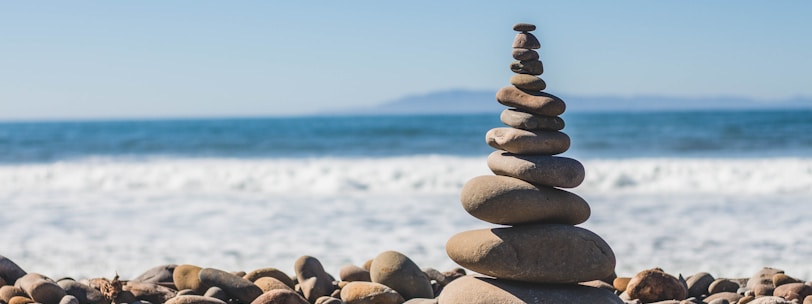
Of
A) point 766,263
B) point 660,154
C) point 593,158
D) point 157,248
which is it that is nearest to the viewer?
point 766,263

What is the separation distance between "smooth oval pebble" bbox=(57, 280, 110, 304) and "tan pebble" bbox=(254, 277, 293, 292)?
3.22ft

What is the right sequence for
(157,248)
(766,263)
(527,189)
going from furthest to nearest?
(157,248) < (766,263) < (527,189)

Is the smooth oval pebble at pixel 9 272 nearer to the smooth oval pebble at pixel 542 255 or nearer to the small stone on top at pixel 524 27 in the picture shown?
the smooth oval pebble at pixel 542 255

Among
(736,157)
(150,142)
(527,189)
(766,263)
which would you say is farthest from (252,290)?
(150,142)

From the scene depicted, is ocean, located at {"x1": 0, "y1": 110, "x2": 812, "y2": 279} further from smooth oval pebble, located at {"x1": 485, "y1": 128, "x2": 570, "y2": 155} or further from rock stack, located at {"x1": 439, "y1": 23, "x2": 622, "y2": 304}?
smooth oval pebble, located at {"x1": 485, "y1": 128, "x2": 570, "y2": 155}

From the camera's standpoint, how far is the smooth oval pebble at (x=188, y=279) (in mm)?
5771

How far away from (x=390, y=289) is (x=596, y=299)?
59.2 inches

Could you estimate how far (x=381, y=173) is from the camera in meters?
16.3

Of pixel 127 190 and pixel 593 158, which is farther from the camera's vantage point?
pixel 593 158

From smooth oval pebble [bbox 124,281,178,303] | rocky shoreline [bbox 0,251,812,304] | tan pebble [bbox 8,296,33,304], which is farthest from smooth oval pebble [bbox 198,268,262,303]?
tan pebble [bbox 8,296,33,304]

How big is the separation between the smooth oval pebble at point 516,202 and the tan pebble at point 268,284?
181cm

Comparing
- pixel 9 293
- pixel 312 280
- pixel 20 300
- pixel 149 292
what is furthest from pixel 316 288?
pixel 9 293

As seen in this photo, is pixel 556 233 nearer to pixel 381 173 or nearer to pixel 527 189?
pixel 527 189

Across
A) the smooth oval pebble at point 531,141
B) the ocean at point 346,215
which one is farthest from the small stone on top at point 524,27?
the ocean at point 346,215
